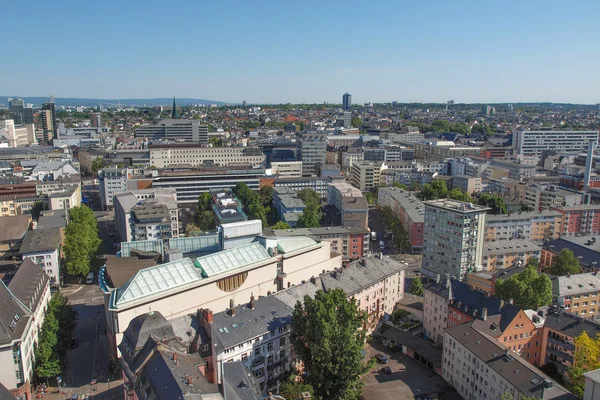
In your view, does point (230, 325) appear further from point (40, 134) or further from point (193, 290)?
point (40, 134)

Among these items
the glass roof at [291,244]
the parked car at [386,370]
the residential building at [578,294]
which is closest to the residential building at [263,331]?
the parked car at [386,370]

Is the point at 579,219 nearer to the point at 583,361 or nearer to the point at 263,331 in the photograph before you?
the point at 583,361

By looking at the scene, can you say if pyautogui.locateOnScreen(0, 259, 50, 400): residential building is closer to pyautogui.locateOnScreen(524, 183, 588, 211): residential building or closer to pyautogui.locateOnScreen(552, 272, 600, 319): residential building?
pyautogui.locateOnScreen(552, 272, 600, 319): residential building

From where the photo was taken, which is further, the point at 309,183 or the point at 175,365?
the point at 309,183

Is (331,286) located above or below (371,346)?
above

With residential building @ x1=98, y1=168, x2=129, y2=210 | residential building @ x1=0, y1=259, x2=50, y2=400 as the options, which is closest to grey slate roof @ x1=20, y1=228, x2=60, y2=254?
residential building @ x1=0, y1=259, x2=50, y2=400

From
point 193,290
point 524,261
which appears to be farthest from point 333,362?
point 524,261

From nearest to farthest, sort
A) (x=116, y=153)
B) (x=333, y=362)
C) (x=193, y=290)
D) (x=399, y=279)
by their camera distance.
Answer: (x=333, y=362) < (x=193, y=290) < (x=399, y=279) < (x=116, y=153)
